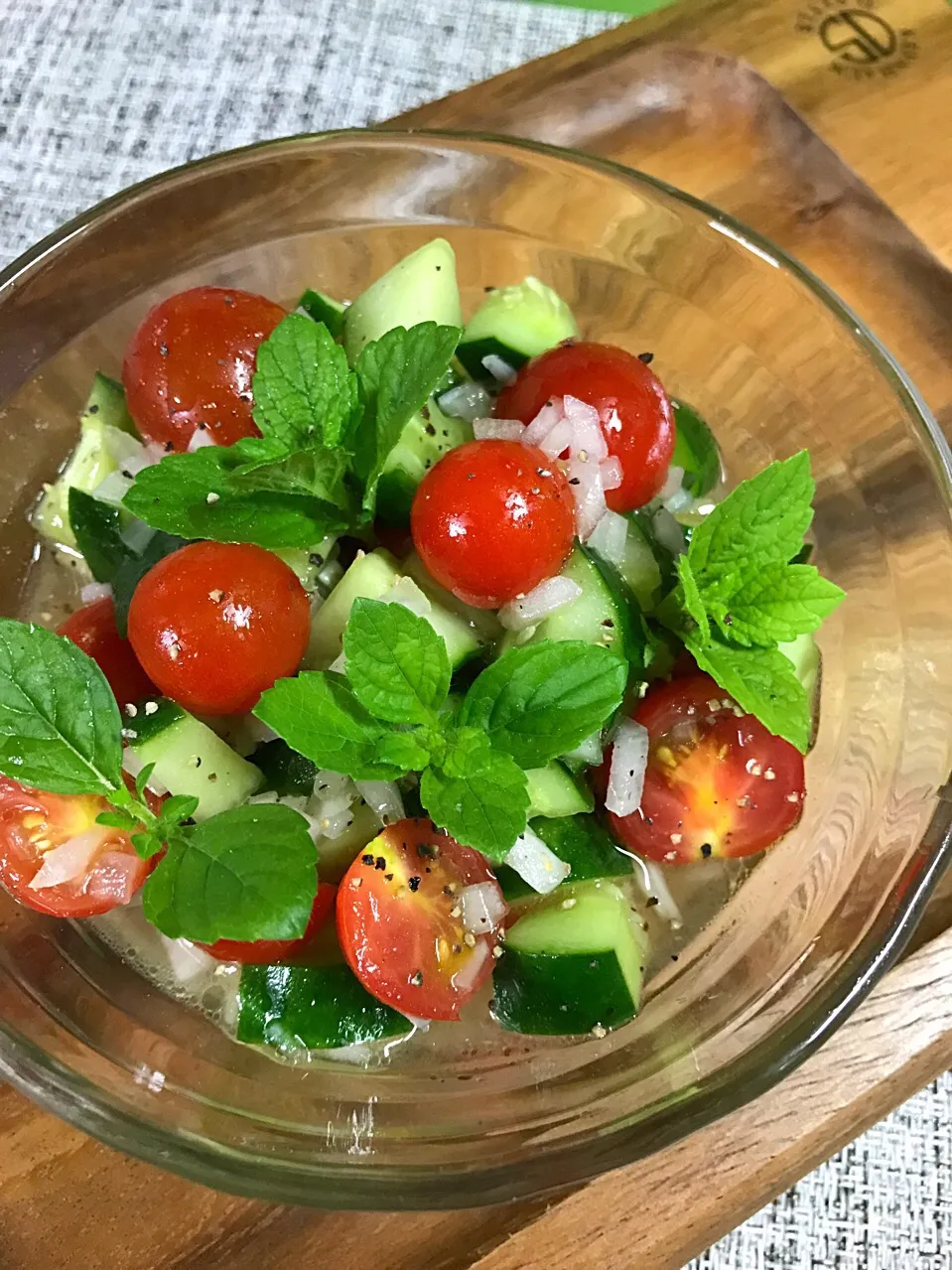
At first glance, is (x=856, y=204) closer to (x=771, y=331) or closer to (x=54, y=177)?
(x=771, y=331)

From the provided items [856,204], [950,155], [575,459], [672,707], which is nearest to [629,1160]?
[672,707]

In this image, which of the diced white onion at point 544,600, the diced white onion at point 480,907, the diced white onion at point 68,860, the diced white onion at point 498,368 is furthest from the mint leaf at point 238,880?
the diced white onion at point 498,368

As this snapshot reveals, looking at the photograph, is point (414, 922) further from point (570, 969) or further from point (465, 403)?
point (465, 403)

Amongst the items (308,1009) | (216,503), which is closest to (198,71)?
(216,503)

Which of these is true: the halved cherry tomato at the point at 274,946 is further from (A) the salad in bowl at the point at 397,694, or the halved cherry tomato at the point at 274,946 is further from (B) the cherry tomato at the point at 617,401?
(B) the cherry tomato at the point at 617,401

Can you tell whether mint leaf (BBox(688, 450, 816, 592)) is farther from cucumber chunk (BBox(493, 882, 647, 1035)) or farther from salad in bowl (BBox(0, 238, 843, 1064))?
cucumber chunk (BBox(493, 882, 647, 1035))
